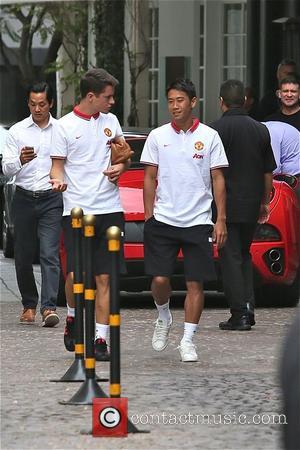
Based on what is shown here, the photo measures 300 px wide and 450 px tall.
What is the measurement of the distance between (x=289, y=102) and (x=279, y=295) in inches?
68.5

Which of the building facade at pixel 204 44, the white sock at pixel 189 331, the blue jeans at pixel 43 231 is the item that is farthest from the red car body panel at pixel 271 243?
A: the building facade at pixel 204 44

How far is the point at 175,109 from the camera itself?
31.9ft

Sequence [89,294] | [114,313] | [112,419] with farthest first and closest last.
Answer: [89,294], [112,419], [114,313]

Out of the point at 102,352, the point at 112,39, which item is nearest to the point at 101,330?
the point at 102,352

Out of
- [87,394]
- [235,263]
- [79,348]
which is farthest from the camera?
[235,263]

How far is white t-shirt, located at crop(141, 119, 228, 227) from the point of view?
970 centimetres

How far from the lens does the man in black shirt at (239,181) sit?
37.2ft

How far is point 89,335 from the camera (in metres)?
7.91

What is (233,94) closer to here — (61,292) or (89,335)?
(61,292)

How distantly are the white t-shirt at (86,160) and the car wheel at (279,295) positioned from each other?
356cm

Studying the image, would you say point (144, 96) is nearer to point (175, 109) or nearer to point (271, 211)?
point (271, 211)

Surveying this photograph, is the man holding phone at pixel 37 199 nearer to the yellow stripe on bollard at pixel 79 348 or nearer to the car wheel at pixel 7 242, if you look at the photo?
the yellow stripe on bollard at pixel 79 348

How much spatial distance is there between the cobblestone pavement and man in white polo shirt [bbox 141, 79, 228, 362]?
0.51 meters

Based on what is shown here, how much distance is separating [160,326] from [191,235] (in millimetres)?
A: 659
